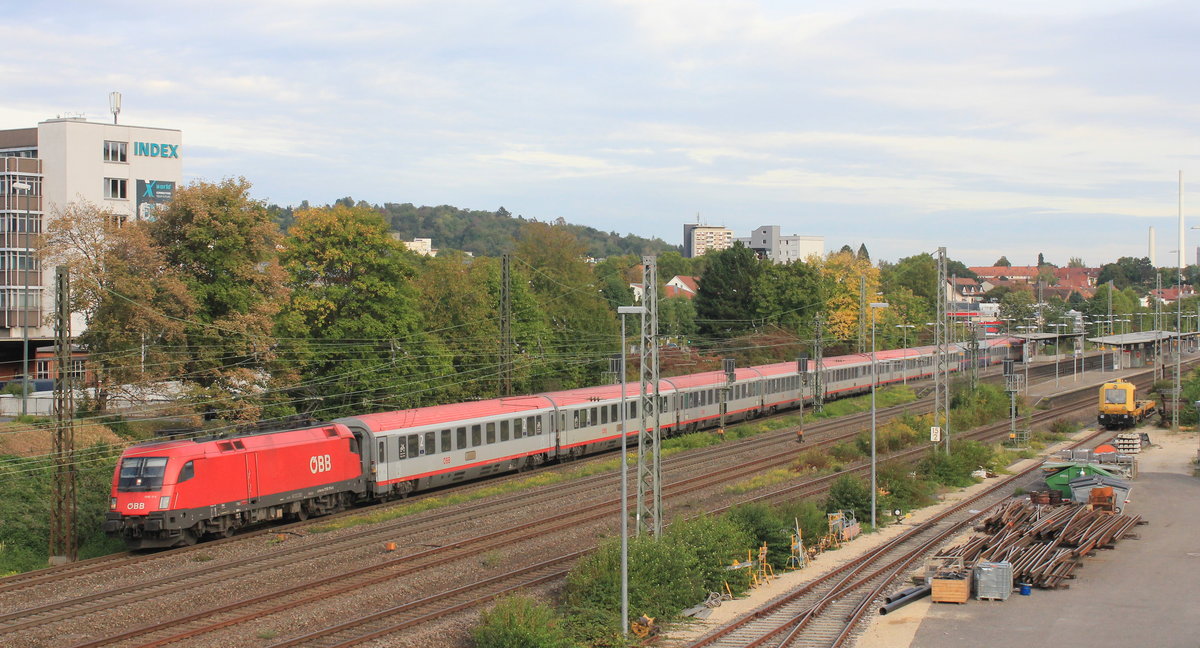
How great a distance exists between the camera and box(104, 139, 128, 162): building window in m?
67.3

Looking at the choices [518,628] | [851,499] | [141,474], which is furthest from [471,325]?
[518,628]

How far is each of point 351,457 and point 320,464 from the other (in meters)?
1.43

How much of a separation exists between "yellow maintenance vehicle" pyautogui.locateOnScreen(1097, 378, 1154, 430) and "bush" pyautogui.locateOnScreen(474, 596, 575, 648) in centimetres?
4697

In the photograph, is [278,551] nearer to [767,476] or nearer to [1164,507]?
[767,476]

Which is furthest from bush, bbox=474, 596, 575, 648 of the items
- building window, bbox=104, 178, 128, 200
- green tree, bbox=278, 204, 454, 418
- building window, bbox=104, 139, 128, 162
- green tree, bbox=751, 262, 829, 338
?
green tree, bbox=751, 262, 829, 338

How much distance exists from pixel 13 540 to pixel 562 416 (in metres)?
20.2

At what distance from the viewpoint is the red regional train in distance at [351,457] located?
87.3 feet

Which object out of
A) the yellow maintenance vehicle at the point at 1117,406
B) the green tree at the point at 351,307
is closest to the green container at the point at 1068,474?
the yellow maintenance vehicle at the point at 1117,406

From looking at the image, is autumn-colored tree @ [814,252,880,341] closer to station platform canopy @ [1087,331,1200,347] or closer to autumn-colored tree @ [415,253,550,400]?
station platform canopy @ [1087,331,1200,347]

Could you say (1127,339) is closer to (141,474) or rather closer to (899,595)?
(899,595)

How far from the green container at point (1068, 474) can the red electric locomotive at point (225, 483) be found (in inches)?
943

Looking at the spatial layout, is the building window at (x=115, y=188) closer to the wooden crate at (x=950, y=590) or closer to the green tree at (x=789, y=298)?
the green tree at (x=789, y=298)

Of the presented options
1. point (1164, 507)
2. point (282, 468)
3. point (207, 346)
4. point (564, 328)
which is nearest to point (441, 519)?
point (282, 468)

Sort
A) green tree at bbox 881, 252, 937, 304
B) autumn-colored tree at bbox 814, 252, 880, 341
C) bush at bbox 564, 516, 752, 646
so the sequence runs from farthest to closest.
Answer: green tree at bbox 881, 252, 937, 304
autumn-colored tree at bbox 814, 252, 880, 341
bush at bbox 564, 516, 752, 646
